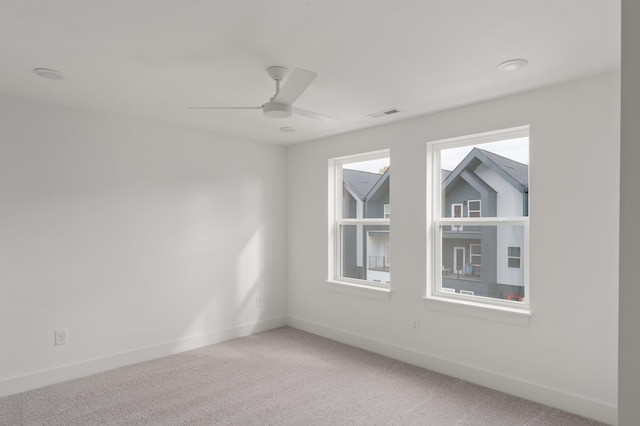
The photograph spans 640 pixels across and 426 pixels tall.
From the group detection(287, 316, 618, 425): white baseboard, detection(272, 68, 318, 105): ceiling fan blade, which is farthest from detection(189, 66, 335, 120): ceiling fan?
detection(287, 316, 618, 425): white baseboard

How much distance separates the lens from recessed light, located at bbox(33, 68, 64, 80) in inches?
108

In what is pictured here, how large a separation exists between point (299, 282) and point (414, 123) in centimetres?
249

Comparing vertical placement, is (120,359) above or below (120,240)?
below

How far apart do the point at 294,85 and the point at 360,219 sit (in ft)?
8.06

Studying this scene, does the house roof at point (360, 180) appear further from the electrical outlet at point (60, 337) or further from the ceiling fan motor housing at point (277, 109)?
the electrical outlet at point (60, 337)

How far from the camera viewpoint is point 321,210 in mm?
4969

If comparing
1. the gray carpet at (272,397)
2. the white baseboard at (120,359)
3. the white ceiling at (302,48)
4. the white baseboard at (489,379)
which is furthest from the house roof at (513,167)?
the white baseboard at (120,359)

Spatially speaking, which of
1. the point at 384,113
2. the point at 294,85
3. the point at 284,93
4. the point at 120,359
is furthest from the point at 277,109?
the point at 120,359

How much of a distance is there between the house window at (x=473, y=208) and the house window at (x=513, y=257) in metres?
0.42

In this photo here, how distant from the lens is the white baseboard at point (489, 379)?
285 centimetres

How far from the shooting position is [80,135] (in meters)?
3.69

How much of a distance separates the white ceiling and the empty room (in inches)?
0.7

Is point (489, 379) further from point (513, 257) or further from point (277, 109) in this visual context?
point (277, 109)

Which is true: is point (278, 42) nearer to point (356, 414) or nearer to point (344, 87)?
point (344, 87)
